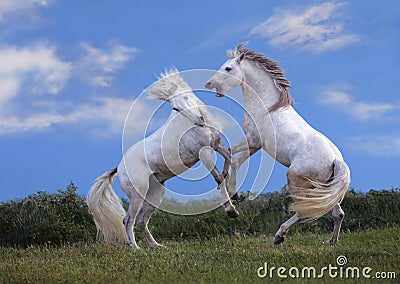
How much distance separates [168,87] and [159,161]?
1.09 metres

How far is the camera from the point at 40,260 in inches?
320

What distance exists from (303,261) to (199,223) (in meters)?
4.57

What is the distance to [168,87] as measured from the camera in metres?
8.24

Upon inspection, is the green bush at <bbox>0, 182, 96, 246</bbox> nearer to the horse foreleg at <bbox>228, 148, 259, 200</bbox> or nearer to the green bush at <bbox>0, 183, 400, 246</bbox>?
the green bush at <bbox>0, 183, 400, 246</bbox>

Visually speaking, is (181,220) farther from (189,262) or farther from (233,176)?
(189,262)

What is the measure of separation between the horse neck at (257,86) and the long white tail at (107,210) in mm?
2505

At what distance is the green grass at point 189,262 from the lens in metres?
6.31

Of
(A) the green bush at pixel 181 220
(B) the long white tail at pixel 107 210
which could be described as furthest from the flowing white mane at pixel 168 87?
(A) the green bush at pixel 181 220

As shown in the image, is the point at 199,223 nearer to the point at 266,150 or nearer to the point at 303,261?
the point at 266,150

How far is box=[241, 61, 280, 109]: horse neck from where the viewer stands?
8.59 metres

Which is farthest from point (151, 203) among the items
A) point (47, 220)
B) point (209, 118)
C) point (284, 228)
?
point (47, 220)

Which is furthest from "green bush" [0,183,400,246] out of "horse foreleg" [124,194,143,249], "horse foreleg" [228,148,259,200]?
"horse foreleg" [228,148,259,200]

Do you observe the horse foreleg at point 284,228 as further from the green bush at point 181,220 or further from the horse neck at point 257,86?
the green bush at point 181,220

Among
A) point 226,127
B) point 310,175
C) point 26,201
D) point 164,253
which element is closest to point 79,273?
point 164,253
